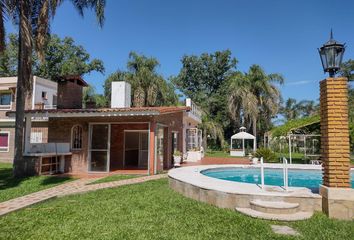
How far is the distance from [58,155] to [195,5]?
56.8 ft

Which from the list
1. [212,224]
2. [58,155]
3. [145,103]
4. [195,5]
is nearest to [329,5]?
[195,5]

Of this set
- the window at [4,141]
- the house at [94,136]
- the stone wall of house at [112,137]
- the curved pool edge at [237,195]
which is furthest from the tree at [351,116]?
the window at [4,141]

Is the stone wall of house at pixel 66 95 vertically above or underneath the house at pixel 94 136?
above

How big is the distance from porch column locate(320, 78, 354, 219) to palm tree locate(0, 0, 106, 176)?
1148 centimetres

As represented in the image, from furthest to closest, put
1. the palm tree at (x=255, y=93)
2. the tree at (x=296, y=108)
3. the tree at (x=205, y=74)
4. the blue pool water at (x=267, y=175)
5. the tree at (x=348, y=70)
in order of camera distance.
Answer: the tree at (x=296, y=108) → the tree at (x=205, y=74) → the tree at (x=348, y=70) → the palm tree at (x=255, y=93) → the blue pool water at (x=267, y=175)

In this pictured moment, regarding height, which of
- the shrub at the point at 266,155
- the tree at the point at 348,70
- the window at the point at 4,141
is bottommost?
the shrub at the point at 266,155

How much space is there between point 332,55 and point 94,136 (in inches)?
490

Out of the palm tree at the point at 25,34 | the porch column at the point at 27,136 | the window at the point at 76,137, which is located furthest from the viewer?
the window at the point at 76,137

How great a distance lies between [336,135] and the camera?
6695 millimetres

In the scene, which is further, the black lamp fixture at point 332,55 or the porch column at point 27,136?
the porch column at point 27,136

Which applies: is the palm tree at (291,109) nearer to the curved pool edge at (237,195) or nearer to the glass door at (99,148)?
the glass door at (99,148)

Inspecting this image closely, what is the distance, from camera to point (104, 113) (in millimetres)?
14055

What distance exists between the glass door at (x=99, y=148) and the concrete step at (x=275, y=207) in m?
10.3

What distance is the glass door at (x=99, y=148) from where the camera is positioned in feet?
51.1
